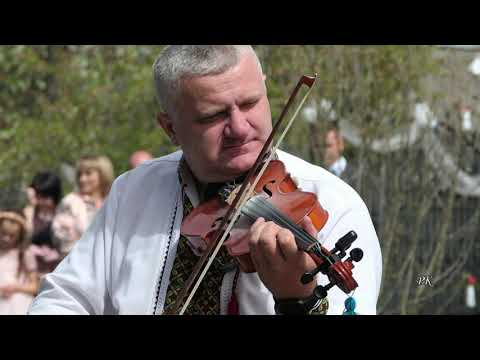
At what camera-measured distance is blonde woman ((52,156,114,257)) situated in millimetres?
7242

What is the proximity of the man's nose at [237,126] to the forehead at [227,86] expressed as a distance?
4cm

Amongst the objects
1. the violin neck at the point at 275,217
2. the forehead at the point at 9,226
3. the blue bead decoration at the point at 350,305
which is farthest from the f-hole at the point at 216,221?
the forehead at the point at 9,226

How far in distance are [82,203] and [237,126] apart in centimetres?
441

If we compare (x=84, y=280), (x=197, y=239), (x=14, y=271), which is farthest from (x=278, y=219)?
(x=14, y=271)

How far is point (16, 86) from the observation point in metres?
13.2

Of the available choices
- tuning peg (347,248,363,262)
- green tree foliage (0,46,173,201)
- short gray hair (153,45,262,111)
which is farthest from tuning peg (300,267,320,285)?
green tree foliage (0,46,173,201)

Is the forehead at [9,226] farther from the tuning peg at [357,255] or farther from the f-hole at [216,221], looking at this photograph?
the tuning peg at [357,255]

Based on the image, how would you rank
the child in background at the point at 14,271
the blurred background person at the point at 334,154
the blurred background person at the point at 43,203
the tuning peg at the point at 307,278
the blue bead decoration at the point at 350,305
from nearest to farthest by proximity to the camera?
the tuning peg at the point at 307,278
the blue bead decoration at the point at 350,305
the child in background at the point at 14,271
the blurred background person at the point at 334,154
the blurred background person at the point at 43,203

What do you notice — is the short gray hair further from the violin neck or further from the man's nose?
the violin neck

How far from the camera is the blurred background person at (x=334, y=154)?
7.38 metres

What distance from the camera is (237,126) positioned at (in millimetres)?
3092

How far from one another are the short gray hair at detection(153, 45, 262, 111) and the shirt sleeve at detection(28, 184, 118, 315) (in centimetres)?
47

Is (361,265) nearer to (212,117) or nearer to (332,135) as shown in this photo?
(212,117)
